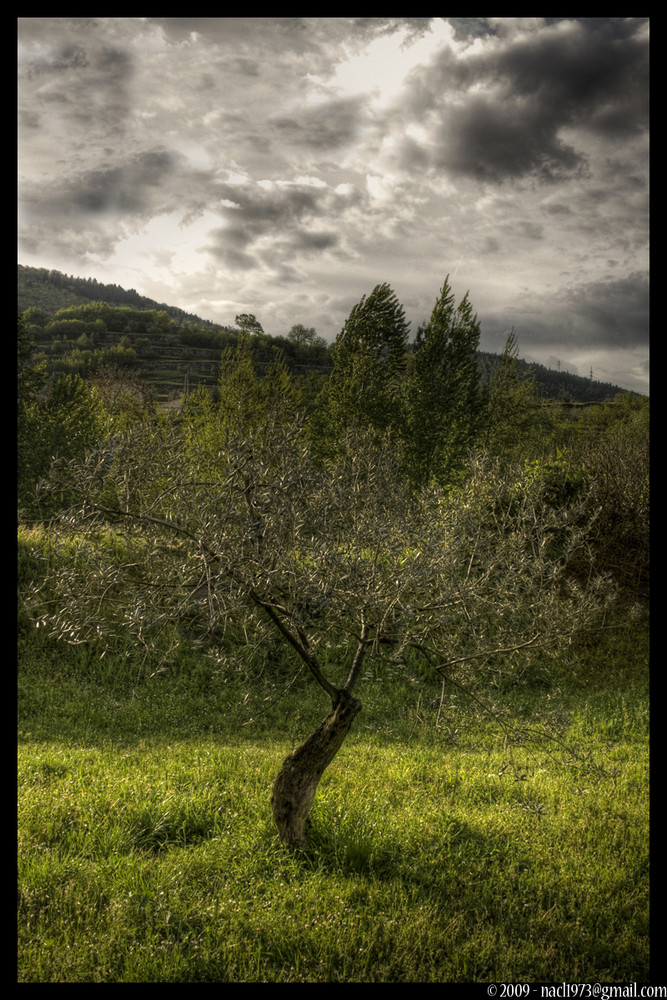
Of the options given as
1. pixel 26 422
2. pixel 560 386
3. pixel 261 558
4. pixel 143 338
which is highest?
pixel 143 338

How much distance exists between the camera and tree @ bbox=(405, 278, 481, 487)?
60.5ft

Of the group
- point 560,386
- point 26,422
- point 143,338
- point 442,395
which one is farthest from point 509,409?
point 143,338

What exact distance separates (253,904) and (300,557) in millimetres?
2407

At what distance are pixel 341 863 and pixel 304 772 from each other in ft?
2.41

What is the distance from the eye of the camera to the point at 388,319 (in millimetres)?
19547

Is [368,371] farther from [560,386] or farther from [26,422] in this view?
[560,386]

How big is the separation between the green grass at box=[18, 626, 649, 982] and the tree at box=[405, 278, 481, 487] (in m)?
11.4

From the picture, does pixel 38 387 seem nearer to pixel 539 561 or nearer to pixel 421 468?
pixel 421 468

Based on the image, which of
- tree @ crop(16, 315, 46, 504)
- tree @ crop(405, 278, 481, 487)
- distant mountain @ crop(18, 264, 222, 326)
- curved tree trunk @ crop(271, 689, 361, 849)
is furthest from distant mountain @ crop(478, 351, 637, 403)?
distant mountain @ crop(18, 264, 222, 326)

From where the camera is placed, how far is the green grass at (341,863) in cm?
304

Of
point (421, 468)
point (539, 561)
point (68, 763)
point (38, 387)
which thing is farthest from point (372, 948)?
point (38, 387)

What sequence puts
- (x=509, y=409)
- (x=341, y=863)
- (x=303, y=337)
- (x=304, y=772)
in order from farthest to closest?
(x=303, y=337) → (x=509, y=409) → (x=304, y=772) → (x=341, y=863)

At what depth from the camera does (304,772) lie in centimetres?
425

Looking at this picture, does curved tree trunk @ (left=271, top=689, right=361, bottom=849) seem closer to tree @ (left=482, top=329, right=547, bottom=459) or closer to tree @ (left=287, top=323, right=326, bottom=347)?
tree @ (left=482, top=329, right=547, bottom=459)
